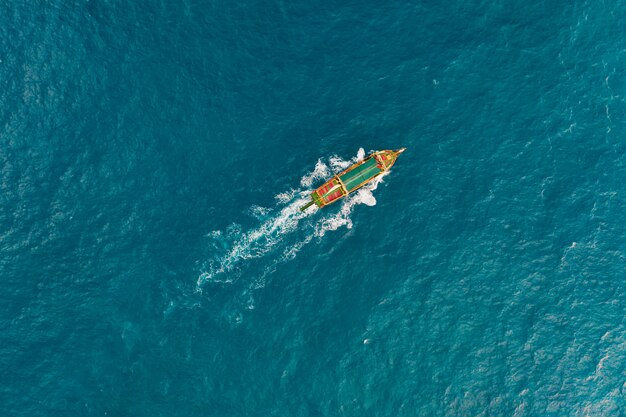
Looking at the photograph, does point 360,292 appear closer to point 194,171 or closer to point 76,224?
point 194,171

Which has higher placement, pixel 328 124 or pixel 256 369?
pixel 328 124

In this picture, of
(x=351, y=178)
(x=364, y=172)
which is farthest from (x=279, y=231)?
(x=364, y=172)

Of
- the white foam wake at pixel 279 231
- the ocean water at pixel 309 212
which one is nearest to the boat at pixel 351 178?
the white foam wake at pixel 279 231

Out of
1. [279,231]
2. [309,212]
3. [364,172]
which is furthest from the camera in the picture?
[309,212]

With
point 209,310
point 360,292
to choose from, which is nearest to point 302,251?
point 360,292

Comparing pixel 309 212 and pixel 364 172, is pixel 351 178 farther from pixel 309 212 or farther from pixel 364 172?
pixel 309 212

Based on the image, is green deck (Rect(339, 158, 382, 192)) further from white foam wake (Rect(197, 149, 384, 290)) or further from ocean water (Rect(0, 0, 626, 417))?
ocean water (Rect(0, 0, 626, 417))
